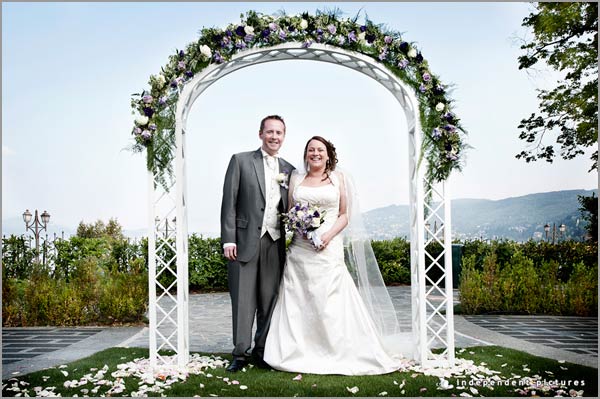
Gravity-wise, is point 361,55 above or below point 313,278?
above

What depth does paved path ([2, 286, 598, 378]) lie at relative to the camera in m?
6.20

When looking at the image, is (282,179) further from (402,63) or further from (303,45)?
(402,63)

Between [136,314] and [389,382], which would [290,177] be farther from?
[136,314]

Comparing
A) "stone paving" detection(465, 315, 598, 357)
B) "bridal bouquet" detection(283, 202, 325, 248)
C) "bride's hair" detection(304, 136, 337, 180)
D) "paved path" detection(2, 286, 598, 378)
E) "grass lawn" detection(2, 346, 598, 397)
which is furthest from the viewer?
"stone paving" detection(465, 315, 598, 357)

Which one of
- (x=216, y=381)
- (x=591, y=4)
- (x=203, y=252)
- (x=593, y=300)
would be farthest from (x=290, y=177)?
(x=591, y=4)

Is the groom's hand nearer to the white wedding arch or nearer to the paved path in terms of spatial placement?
the white wedding arch

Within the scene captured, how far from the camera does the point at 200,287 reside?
41.6ft

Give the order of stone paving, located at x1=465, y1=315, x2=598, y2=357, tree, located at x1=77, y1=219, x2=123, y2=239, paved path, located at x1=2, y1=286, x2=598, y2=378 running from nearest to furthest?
paved path, located at x1=2, y1=286, x2=598, y2=378 → stone paving, located at x1=465, y1=315, x2=598, y2=357 → tree, located at x1=77, y1=219, x2=123, y2=239

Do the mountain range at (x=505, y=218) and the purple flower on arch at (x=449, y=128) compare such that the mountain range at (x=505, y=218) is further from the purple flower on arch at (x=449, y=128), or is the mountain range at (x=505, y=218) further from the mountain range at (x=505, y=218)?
the purple flower on arch at (x=449, y=128)

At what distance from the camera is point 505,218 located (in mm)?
15633

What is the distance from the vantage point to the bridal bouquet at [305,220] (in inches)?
201

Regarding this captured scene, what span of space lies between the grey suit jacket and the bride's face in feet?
1.37

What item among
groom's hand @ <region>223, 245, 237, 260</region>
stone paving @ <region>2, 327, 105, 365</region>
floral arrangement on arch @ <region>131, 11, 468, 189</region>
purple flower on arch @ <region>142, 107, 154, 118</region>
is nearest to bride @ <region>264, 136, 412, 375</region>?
groom's hand @ <region>223, 245, 237, 260</region>

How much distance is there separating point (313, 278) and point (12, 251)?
25.8ft
